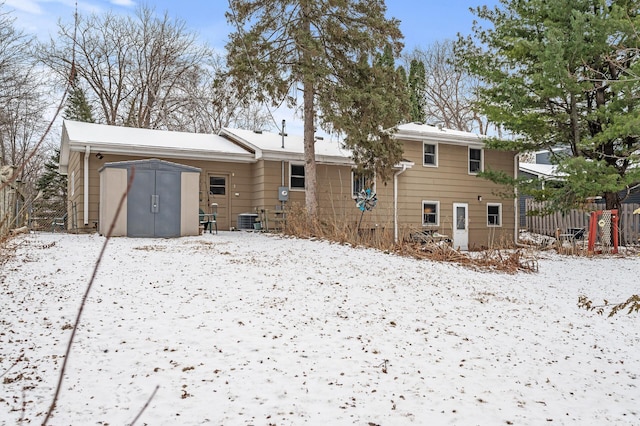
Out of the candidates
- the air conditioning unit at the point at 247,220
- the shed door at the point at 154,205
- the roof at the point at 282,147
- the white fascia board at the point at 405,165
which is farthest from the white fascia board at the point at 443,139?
the shed door at the point at 154,205

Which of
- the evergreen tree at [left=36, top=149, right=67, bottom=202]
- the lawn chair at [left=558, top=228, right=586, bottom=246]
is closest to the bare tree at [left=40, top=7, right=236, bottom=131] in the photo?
the evergreen tree at [left=36, top=149, right=67, bottom=202]

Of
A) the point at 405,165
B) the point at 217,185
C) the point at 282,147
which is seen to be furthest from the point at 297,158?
the point at 405,165

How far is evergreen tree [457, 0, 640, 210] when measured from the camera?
43.4 ft

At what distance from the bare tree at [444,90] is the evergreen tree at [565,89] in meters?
12.7

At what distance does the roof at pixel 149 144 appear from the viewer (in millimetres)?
13969

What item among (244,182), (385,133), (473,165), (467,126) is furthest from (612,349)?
(467,126)

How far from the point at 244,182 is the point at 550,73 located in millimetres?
9498

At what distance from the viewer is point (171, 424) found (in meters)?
3.18

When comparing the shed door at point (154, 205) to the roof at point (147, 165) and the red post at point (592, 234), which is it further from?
the red post at point (592, 234)

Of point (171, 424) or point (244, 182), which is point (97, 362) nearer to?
point (171, 424)

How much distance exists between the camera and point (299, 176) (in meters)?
16.4

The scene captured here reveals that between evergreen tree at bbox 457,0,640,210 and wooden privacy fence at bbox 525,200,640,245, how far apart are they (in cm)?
156

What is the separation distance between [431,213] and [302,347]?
14331mm

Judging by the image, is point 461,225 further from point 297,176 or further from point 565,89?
point 297,176
